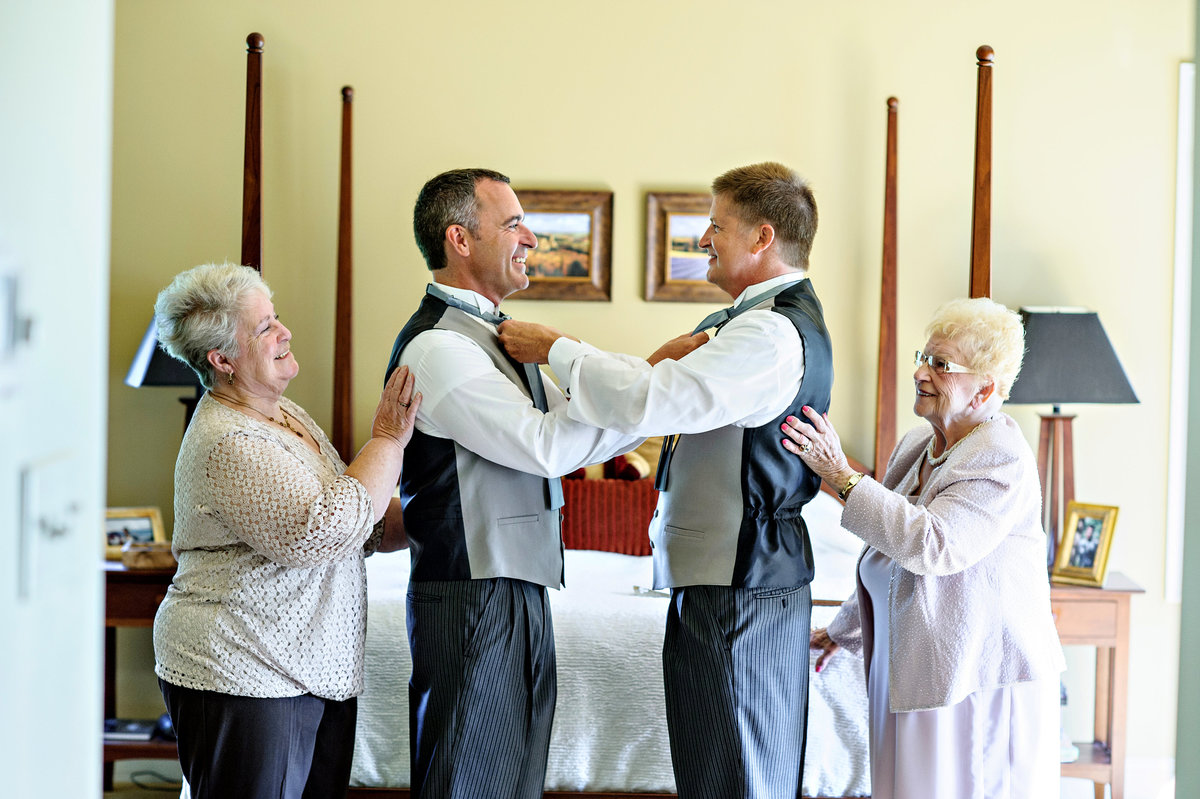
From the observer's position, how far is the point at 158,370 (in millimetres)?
3355

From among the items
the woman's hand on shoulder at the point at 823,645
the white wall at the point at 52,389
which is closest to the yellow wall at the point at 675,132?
the woman's hand on shoulder at the point at 823,645

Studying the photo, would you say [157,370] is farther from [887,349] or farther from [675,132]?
[887,349]

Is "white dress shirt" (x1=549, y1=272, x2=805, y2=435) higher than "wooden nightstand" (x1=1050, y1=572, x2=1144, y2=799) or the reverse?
higher

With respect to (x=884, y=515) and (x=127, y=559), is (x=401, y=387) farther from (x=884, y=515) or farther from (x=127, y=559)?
(x=127, y=559)

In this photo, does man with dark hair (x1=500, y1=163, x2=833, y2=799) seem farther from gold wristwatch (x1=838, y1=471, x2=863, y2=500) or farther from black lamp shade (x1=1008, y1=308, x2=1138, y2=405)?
black lamp shade (x1=1008, y1=308, x2=1138, y2=405)

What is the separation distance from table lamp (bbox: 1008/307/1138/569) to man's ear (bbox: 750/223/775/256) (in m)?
1.72

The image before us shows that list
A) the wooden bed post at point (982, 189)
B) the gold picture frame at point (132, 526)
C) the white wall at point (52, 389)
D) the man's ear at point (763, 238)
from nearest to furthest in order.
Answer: the white wall at point (52, 389)
the man's ear at point (763, 238)
the wooden bed post at point (982, 189)
the gold picture frame at point (132, 526)

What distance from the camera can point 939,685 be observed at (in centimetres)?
179

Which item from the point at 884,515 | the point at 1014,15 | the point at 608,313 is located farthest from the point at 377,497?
the point at 1014,15

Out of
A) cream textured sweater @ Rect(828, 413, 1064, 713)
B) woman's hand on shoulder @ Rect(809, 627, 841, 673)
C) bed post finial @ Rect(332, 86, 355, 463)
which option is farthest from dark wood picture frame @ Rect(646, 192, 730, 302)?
cream textured sweater @ Rect(828, 413, 1064, 713)

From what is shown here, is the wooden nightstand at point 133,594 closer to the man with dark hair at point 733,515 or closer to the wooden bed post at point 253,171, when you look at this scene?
the wooden bed post at point 253,171

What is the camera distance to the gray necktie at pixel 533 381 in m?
1.82

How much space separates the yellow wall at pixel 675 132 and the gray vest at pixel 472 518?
7.03ft

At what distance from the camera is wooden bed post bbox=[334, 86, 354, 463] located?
3689 mm
